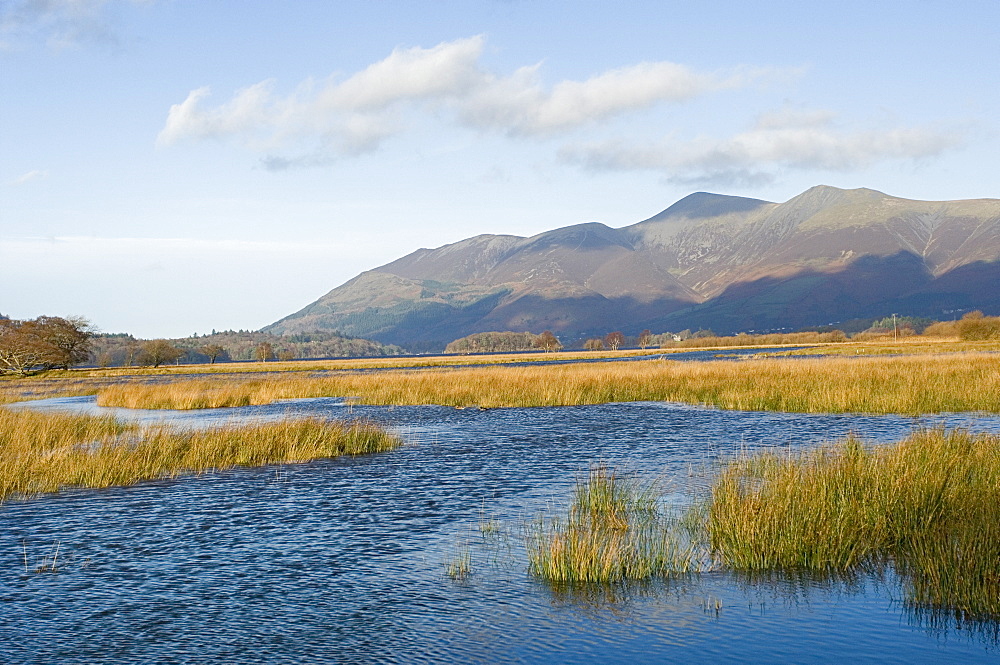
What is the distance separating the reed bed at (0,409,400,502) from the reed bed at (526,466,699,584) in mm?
12275

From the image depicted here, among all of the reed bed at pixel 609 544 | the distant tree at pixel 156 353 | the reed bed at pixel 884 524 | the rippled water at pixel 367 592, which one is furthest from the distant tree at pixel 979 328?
the distant tree at pixel 156 353

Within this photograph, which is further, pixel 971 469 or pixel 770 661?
pixel 971 469

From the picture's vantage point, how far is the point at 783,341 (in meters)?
175

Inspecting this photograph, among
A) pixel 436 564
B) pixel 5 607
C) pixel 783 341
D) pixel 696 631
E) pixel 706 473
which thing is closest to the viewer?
pixel 696 631

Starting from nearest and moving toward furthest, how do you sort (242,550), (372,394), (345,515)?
(242,550)
(345,515)
(372,394)

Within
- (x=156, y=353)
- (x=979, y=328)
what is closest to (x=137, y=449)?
(x=979, y=328)

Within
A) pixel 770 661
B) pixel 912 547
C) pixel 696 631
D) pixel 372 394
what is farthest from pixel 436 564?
Result: pixel 372 394

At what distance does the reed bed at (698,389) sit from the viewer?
108 ft

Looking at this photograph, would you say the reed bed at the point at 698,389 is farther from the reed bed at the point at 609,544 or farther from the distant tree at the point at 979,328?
the distant tree at the point at 979,328

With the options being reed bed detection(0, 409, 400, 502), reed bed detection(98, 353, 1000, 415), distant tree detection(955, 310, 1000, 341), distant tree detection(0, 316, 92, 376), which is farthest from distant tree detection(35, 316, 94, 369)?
distant tree detection(955, 310, 1000, 341)

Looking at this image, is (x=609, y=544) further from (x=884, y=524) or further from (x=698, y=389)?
(x=698, y=389)

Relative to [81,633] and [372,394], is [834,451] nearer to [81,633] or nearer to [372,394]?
[81,633]

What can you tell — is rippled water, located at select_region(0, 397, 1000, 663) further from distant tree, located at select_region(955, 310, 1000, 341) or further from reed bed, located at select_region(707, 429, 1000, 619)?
distant tree, located at select_region(955, 310, 1000, 341)

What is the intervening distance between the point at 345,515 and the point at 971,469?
12.1 metres
